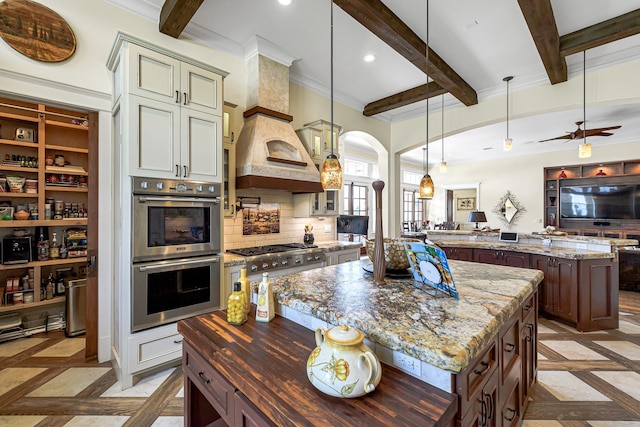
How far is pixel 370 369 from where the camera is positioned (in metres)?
0.85

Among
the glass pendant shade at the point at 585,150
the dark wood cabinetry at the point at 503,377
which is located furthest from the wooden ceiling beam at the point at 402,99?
the dark wood cabinetry at the point at 503,377

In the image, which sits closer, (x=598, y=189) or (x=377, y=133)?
(x=377, y=133)

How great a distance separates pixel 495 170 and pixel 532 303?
8.20 m

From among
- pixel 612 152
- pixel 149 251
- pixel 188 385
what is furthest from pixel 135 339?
pixel 612 152

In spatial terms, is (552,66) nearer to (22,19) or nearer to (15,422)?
(22,19)

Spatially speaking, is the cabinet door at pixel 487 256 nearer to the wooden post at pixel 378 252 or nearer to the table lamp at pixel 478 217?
the wooden post at pixel 378 252

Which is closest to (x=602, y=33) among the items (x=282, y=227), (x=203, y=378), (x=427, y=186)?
(x=427, y=186)

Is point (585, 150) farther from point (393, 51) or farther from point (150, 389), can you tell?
point (150, 389)

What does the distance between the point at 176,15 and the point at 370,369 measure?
311cm

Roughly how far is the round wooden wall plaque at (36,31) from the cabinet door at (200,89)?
0.90m

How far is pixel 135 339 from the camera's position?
224 cm

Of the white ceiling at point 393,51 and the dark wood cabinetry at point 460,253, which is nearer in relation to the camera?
the white ceiling at point 393,51

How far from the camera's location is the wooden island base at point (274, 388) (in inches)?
31.0

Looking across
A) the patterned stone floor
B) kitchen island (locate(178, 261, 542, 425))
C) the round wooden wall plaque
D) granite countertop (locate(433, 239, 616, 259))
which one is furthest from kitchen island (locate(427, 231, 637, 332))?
the round wooden wall plaque
